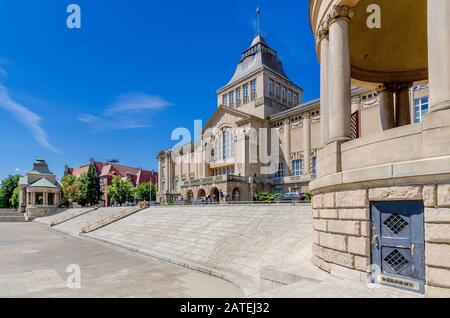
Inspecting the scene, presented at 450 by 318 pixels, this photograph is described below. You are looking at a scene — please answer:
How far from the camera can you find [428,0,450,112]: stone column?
5.91 metres

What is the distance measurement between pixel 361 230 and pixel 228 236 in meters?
10.7

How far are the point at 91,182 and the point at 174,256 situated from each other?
69740mm

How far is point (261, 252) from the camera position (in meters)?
13.4

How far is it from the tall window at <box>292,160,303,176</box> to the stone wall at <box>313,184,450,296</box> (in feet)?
119

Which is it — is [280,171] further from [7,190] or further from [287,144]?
[7,190]

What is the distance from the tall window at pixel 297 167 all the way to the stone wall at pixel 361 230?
3632 cm

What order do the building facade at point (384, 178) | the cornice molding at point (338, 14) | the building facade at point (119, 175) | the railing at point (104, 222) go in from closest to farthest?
1. the building facade at point (384, 178)
2. the cornice molding at point (338, 14)
3. the railing at point (104, 222)
4. the building facade at point (119, 175)

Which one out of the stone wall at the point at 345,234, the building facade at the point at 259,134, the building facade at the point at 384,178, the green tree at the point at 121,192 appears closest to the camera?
the building facade at the point at 384,178

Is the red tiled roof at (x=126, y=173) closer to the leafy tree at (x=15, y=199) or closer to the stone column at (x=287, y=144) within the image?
the leafy tree at (x=15, y=199)

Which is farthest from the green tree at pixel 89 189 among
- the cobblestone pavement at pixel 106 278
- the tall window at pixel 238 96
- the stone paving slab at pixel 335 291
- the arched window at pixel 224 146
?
the stone paving slab at pixel 335 291

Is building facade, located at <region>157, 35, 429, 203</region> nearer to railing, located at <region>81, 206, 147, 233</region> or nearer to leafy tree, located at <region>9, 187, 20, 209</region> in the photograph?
railing, located at <region>81, 206, 147, 233</region>

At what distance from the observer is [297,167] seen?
45.3 meters

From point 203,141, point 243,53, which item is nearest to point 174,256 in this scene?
point 203,141

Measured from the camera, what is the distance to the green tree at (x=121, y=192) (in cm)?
8625
